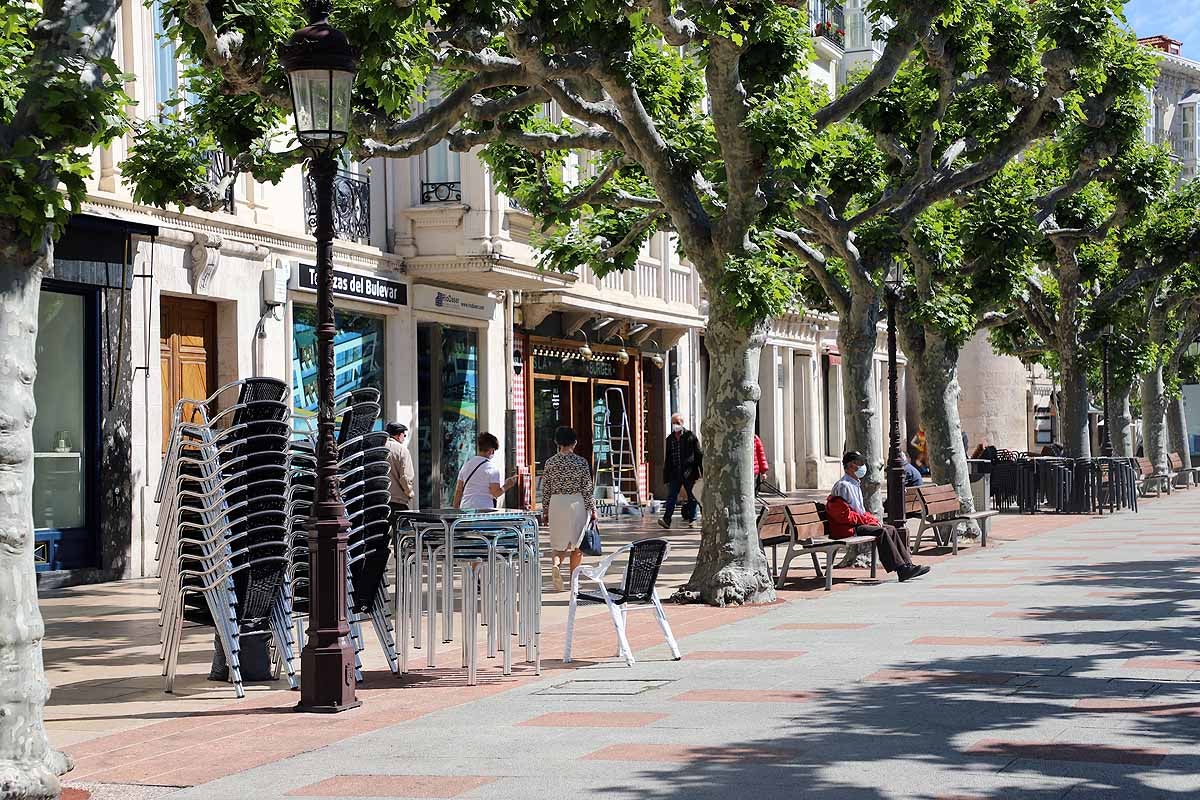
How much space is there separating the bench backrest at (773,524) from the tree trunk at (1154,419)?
28.8 meters

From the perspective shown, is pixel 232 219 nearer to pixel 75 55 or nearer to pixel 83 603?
pixel 83 603

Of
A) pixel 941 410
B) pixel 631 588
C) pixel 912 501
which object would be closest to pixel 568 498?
pixel 631 588

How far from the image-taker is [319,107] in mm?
9828

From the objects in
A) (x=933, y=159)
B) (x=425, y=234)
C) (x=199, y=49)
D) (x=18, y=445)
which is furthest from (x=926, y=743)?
(x=425, y=234)

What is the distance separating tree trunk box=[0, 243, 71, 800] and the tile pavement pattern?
0.61 metres

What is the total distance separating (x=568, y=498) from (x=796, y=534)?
2.43 meters

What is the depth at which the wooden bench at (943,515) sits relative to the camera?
819 inches

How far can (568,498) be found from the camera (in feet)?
52.9

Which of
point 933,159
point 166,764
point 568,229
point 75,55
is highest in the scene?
point 933,159

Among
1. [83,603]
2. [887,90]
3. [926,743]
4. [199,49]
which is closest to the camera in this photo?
[926,743]

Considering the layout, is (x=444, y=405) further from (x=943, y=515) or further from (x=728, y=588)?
(x=728, y=588)

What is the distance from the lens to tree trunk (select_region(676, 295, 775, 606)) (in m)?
15.3

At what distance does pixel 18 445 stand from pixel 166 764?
1.92 m

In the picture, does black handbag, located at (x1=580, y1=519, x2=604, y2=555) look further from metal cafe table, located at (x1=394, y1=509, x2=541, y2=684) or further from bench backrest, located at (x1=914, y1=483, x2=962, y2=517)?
metal cafe table, located at (x1=394, y1=509, x2=541, y2=684)
